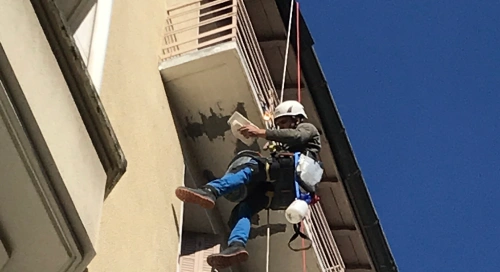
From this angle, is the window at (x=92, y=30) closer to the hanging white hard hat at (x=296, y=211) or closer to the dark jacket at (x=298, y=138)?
the dark jacket at (x=298, y=138)

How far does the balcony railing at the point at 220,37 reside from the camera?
10367 mm

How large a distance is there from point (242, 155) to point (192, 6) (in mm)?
2290

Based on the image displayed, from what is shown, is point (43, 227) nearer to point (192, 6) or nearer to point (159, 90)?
point (159, 90)

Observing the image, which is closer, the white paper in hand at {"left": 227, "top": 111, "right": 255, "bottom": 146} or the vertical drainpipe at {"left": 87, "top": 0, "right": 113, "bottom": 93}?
the vertical drainpipe at {"left": 87, "top": 0, "right": 113, "bottom": 93}

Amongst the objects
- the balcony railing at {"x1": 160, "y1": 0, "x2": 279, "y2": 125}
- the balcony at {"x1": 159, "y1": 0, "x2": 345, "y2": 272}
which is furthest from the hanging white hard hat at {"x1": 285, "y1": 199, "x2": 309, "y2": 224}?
the balcony railing at {"x1": 160, "y1": 0, "x2": 279, "y2": 125}

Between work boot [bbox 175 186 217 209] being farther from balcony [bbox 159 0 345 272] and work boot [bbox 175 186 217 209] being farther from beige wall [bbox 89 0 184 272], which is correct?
balcony [bbox 159 0 345 272]

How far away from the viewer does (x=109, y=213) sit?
24.5ft

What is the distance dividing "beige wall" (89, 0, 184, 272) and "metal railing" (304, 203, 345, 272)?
2188mm

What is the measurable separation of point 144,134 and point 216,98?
63.4 inches

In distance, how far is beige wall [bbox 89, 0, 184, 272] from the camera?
7.66m

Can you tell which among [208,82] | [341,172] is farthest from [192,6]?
[341,172]

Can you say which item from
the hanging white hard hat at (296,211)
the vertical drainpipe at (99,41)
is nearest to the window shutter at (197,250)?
the hanging white hard hat at (296,211)

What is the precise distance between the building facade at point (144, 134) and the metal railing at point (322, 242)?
2cm

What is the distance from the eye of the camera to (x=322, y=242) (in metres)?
12.2
